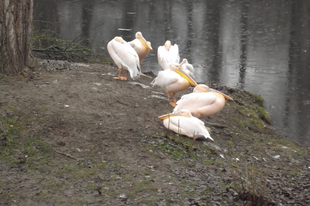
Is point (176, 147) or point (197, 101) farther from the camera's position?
point (197, 101)

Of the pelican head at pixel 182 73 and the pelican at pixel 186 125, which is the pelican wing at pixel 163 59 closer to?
the pelican head at pixel 182 73

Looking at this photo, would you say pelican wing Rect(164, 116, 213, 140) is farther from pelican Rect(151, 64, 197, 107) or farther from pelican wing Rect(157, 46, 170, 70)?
pelican wing Rect(157, 46, 170, 70)

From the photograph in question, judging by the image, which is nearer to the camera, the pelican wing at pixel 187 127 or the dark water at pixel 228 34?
the pelican wing at pixel 187 127

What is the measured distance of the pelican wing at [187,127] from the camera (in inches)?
192

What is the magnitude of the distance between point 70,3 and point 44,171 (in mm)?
15699

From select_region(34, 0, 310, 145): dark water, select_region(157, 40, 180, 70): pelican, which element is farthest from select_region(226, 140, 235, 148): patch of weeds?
A: select_region(157, 40, 180, 70): pelican

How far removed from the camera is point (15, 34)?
5.74 meters

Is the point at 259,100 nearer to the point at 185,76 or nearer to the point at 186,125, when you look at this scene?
the point at 185,76

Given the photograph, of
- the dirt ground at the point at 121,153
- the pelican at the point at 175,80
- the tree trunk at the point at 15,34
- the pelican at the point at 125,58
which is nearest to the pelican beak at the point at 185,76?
the pelican at the point at 175,80

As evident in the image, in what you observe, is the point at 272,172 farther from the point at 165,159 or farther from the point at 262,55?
the point at 262,55

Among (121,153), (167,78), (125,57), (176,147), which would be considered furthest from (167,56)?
(121,153)

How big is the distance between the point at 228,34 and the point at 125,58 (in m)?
7.05

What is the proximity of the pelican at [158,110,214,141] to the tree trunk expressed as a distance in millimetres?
2191

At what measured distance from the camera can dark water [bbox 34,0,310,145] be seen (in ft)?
27.7
